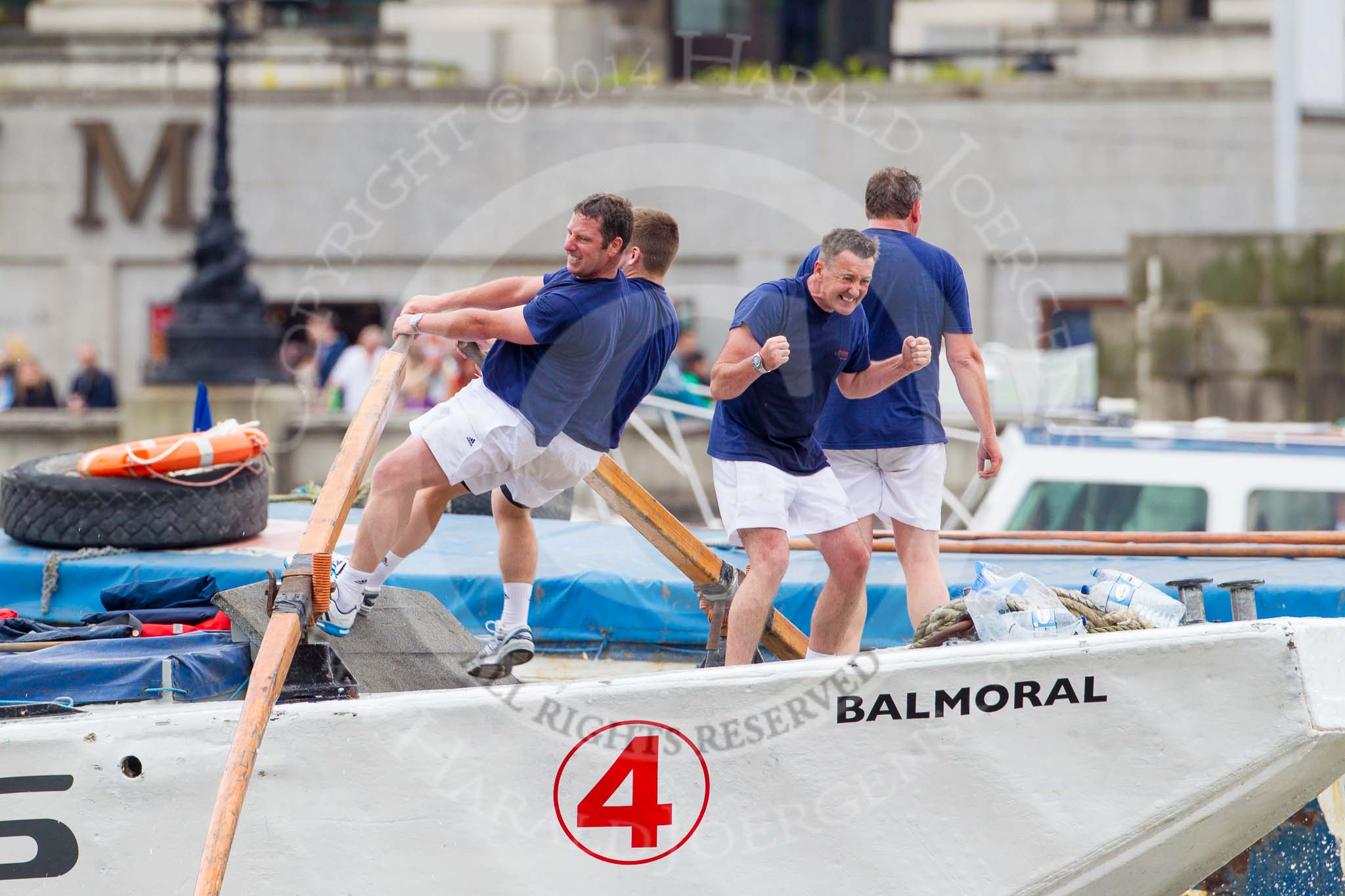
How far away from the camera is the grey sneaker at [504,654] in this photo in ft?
19.0

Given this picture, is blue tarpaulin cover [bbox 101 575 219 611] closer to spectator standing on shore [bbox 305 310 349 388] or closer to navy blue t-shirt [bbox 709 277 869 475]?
navy blue t-shirt [bbox 709 277 869 475]

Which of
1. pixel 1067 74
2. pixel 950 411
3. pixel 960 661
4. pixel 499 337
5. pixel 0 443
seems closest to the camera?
pixel 960 661

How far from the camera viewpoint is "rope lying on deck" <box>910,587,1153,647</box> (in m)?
5.04

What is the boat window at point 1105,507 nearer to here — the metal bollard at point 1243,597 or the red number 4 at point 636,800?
the metal bollard at point 1243,597

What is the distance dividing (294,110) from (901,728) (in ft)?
66.2

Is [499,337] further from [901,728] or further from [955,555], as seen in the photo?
[955,555]

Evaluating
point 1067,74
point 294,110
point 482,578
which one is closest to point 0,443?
point 294,110

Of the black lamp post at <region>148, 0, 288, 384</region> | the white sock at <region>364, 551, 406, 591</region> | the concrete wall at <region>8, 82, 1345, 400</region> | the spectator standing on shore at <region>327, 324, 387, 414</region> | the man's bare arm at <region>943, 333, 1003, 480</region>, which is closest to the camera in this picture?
the white sock at <region>364, 551, 406, 591</region>

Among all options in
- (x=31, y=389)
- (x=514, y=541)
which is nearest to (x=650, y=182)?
(x=31, y=389)

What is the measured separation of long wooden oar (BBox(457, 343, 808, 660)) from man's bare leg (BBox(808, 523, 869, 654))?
417mm

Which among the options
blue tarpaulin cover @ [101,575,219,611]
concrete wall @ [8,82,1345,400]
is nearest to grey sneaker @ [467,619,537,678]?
blue tarpaulin cover @ [101,575,219,611]

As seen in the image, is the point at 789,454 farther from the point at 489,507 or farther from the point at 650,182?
the point at 650,182

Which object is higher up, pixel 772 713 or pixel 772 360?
pixel 772 360

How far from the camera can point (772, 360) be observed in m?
4.97
